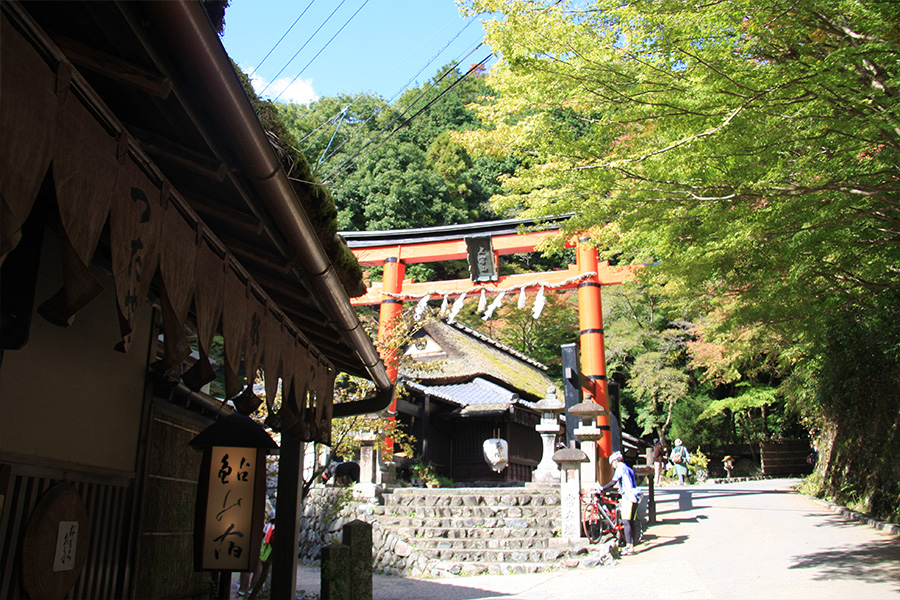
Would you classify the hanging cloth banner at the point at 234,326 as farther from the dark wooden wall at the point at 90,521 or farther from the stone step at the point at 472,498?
the stone step at the point at 472,498

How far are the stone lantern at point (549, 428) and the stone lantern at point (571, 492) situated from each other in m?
2.43

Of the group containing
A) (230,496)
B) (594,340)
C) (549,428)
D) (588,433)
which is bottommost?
(230,496)

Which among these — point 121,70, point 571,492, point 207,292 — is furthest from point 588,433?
point 121,70

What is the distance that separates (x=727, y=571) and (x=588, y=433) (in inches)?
155

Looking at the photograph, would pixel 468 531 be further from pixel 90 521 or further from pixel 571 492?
pixel 90 521

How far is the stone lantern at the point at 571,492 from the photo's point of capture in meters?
11.0

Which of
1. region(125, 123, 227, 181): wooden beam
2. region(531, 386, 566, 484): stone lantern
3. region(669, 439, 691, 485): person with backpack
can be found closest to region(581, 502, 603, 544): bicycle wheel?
region(531, 386, 566, 484): stone lantern

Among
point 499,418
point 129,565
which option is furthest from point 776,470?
point 129,565

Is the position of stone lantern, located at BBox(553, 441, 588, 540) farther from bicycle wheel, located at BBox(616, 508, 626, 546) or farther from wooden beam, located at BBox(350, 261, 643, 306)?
wooden beam, located at BBox(350, 261, 643, 306)

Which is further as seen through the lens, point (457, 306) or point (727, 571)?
point (457, 306)

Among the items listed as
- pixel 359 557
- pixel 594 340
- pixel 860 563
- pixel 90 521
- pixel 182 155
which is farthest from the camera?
pixel 594 340

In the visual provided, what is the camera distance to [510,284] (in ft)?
54.3

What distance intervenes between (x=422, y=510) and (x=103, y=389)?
10018mm

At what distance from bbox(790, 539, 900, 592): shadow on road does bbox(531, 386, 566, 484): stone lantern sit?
5512 millimetres
